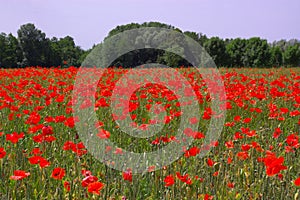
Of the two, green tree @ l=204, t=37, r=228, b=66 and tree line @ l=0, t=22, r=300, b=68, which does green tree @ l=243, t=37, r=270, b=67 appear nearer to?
tree line @ l=0, t=22, r=300, b=68

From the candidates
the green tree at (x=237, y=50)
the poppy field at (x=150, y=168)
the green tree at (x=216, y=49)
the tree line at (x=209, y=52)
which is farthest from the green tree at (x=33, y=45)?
the poppy field at (x=150, y=168)

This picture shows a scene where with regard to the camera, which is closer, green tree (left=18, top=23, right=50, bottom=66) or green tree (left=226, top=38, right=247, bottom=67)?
green tree (left=18, top=23, right=50, bottom=66)

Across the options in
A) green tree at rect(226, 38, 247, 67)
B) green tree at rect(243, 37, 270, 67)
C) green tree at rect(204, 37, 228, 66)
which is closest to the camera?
green tree at rect(204, 37, 228, 66)

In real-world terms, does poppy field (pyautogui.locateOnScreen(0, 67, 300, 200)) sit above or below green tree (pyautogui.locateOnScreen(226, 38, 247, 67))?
below

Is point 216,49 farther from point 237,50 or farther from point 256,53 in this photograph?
point 237,50

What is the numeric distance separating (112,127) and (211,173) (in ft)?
6.04

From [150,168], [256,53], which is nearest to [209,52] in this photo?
[256,53]

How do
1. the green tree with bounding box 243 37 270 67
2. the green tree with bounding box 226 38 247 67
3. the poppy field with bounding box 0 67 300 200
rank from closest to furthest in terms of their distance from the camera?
the poppy field with bounding box 0 67 300 200
the green tree with bounding box 243 37 270 67
the green tree with bounding box 226 38 247 67

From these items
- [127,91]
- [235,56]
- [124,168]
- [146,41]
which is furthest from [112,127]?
[235,56]

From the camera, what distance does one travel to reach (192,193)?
2.81 metres

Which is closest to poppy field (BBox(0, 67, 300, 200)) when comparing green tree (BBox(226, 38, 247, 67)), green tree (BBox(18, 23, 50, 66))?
green tree (BBox(18, 23, 50, 66))

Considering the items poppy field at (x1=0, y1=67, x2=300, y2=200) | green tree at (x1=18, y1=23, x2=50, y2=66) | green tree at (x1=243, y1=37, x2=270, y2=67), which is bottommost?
poppy field at (x1=0, y1=67, x2=300, y2=200)

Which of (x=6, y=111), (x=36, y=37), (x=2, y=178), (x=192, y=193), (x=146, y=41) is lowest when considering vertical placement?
(x=192, y=193)

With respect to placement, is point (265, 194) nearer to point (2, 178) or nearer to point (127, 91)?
point (2, 178)
